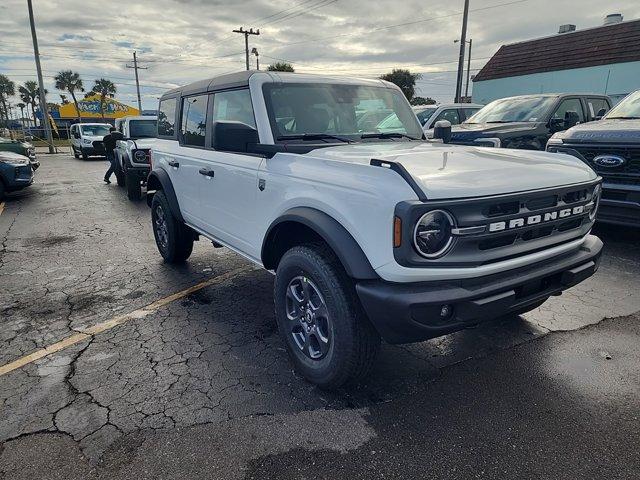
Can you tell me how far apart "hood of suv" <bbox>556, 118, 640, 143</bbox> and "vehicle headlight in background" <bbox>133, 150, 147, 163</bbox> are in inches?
326

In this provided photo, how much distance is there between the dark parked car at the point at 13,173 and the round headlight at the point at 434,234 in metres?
11.1

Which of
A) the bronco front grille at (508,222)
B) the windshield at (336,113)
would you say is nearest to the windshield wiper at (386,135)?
the windshield at (336,113)

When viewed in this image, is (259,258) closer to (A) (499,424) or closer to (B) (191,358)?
(B) (191,358)

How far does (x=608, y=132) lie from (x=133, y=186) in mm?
9224

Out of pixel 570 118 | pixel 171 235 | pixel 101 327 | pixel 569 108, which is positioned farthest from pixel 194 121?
pixel 569 108

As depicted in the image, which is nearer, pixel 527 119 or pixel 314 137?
pixel 314 137

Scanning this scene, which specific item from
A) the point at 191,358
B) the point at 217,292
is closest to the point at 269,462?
the point at 191,358

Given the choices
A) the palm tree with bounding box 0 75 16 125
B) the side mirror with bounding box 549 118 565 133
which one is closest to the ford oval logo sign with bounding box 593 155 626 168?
the side mirror with bounding box 549 118 565 133

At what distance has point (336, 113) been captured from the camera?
3645mm

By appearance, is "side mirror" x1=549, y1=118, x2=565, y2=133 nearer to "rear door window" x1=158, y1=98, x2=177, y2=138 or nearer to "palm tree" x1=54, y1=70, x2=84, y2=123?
"rear door window" x1=158, y1=98, x2=177, y2=138

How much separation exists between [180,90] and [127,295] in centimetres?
223

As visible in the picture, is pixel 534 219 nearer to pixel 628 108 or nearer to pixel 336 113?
pixel 336 113

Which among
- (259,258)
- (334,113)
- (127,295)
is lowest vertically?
(127,295)

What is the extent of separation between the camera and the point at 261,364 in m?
3.14
